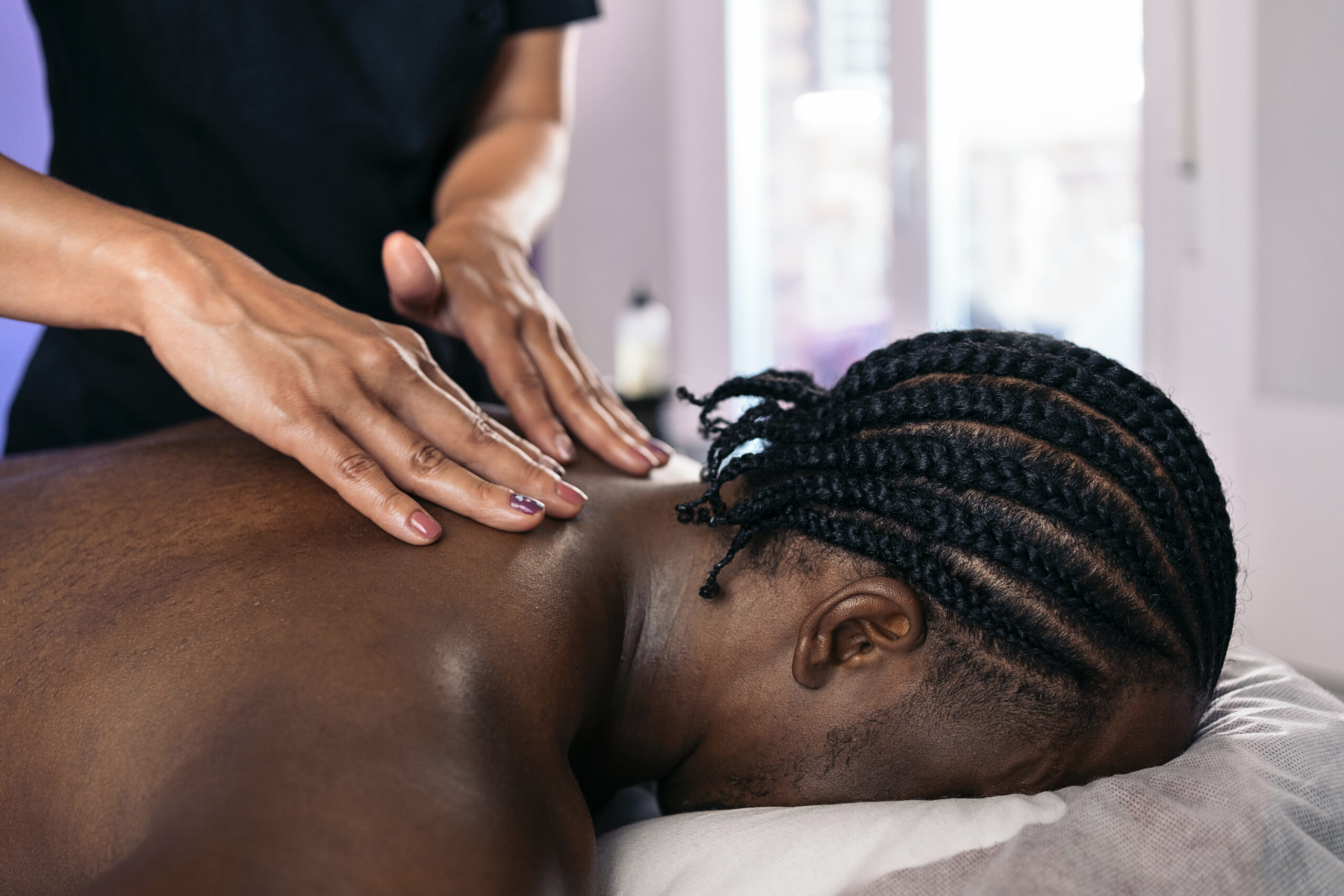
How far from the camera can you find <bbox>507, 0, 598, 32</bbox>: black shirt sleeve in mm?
1607

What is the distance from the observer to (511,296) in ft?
4.02

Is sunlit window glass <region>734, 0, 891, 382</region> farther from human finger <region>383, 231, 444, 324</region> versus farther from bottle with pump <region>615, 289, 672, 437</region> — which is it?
human finger <region>383, 231, 444, 324</region>

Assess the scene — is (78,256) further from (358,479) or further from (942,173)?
(942,173)

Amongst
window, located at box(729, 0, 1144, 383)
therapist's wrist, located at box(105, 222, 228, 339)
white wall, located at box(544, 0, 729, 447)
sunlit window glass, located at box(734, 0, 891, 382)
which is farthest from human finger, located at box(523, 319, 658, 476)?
white wall, located at box(544, 0, 729, 447)

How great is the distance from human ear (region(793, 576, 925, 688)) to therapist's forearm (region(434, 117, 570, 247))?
2.40 feet

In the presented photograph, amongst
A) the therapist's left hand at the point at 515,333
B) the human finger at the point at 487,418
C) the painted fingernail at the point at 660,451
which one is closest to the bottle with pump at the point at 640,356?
the therapist's left hand at the point at 515,333

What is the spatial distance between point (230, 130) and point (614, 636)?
0.88 meters

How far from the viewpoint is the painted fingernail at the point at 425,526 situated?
82 centimetres

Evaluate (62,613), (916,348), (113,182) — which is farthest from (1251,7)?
(62,613)

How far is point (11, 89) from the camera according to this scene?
80.4 inches

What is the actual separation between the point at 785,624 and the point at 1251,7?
6.86 feet

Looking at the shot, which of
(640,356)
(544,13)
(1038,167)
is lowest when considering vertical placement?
(640,356)

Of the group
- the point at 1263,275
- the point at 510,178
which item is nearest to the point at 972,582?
the point at 510,178

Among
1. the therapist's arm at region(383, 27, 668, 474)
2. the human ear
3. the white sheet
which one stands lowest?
the white sheet
